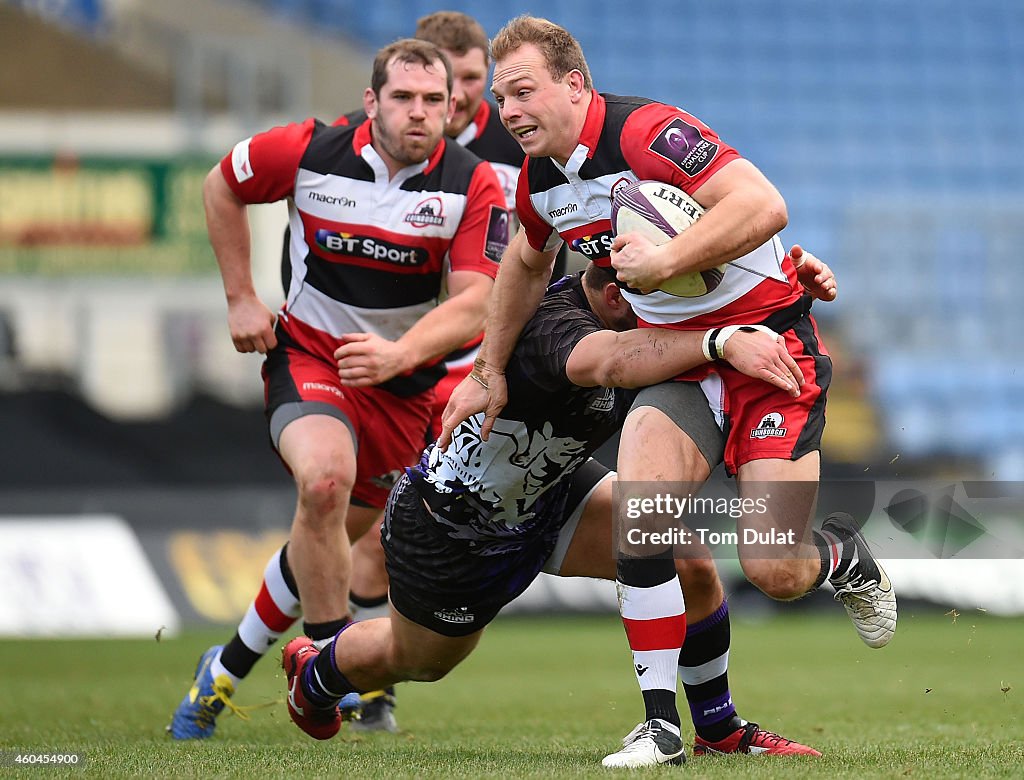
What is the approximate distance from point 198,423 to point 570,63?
33.8 feet

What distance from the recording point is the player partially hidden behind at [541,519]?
4.50 metres

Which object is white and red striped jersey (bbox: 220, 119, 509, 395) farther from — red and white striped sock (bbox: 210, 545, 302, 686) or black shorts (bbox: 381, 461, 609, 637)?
black shorts (bbox: 381, 461, 609, 637)

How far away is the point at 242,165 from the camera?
20.3ft

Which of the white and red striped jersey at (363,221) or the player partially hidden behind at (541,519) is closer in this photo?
the player partially hidden behind at (541,519)

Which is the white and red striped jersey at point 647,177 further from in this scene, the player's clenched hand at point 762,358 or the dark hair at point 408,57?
the dark hair at point 408,57

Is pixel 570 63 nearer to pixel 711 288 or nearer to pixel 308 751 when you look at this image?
pixel 711 288

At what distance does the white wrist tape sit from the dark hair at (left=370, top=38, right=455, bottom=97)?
2057 mm

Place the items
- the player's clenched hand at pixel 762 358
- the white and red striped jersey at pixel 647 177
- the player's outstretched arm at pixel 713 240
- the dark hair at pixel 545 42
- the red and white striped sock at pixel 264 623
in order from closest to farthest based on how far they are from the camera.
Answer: the player's outstretched arm at pixel 713 240 < the player's clenched hand at pixel 762 358 < the white and red striped jersey at pixel 647 177 < the dark hair at pixel 545 42 < the red and white striped sock at pixel 264 623

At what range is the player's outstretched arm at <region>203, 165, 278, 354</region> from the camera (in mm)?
6195

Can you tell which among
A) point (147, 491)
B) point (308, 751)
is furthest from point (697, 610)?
point (147, 491)

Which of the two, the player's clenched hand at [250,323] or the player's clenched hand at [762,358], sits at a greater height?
the player's clenched hand at [762,358]

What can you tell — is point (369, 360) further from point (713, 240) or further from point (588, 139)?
point (713, 240)

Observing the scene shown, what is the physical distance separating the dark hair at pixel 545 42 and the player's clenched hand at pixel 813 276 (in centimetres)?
93

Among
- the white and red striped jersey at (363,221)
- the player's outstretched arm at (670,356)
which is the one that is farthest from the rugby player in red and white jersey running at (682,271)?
the white and red striped jersey at (363,221)
